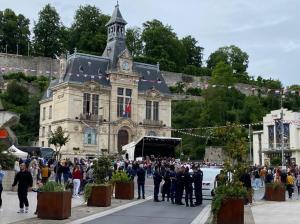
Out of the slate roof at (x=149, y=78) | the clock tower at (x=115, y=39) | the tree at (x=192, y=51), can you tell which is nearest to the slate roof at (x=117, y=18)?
the clock tower at (x=115, y=39)

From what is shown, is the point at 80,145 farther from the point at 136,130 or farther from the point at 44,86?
the point at 44,86

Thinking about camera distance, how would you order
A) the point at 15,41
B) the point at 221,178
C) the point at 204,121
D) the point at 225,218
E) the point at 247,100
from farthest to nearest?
the point at 15,41 → the point at 247,100 → the point at 204,121 → the point at 221,178 → the point at 225,218

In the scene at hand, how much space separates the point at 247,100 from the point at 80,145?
116 ft

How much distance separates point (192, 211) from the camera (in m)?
18.7

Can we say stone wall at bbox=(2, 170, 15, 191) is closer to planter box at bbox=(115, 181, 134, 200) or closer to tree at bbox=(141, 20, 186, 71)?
planter box at bbox=(115, 181, 134, 200)

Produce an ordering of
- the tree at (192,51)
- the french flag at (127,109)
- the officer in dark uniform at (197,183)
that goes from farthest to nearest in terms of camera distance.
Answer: the tree at (192,51)
the french flag at (127,109)
the officer in dark uniform at (197,183)

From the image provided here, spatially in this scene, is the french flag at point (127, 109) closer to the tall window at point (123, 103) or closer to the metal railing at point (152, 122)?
→ the tall window at point (123, 103)

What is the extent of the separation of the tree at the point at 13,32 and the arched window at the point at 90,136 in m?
37.0

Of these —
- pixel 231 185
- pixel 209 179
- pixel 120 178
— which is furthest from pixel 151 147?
pixel 231 185

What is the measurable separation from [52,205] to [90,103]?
153ft

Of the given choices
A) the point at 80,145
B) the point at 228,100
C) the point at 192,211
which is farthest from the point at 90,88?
the point at 192,211

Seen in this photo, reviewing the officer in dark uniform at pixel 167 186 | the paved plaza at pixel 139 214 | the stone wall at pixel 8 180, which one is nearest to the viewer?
the paved plaza at pixel 139 214

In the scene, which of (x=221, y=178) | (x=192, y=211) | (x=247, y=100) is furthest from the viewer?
(x=247, y=100)

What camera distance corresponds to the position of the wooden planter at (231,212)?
47.0 feet
